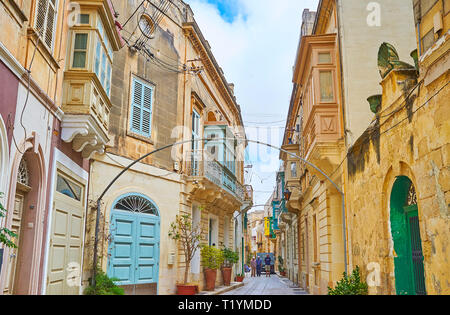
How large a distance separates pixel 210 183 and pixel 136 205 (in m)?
3.94

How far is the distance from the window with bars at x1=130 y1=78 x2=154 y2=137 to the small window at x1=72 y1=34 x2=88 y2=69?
478 cm

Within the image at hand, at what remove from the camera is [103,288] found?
1126 cm

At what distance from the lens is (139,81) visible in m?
15.1

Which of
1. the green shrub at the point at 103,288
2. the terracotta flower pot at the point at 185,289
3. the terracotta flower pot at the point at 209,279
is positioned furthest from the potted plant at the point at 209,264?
the green shrub at the point at 103,288

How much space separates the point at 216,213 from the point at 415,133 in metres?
15.2

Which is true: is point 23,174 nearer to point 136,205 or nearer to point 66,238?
point 66,238

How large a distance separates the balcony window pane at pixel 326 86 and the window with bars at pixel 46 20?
306 inches

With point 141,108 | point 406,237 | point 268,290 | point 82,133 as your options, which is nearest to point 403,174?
point 406,237

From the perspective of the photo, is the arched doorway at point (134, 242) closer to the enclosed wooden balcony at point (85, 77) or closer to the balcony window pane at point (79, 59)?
the enclosed wooden balcony at point (85, 77)

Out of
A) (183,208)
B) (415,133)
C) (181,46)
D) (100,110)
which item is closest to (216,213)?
(183,208)

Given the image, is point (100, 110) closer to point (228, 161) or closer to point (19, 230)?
point (19, 230)
